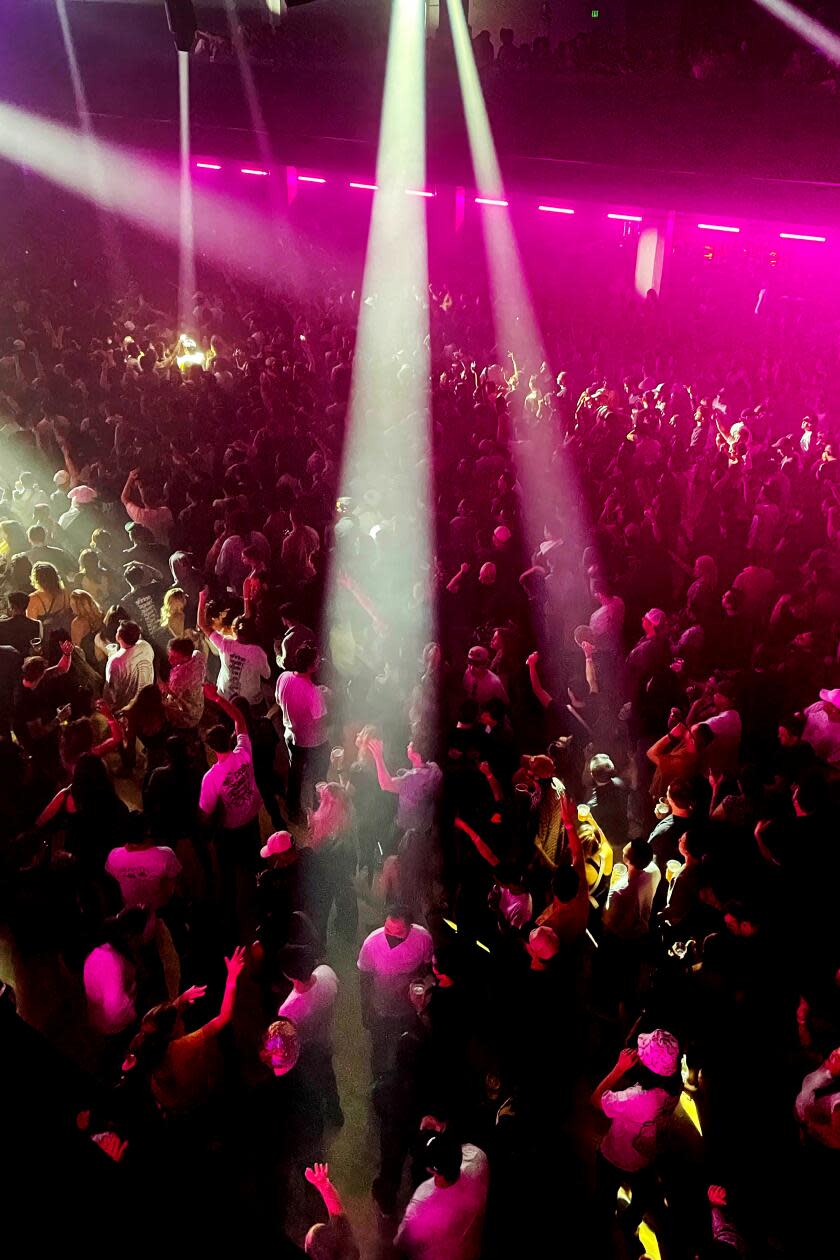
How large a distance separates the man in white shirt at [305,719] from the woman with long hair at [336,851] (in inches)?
24.2

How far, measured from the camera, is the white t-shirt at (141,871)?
321 centimetres

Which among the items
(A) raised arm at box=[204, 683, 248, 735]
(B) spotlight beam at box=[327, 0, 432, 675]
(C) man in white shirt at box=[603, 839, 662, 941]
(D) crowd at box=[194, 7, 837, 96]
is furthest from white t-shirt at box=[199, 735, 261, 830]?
(D) crowd at box=[194, 7, 837, 96]

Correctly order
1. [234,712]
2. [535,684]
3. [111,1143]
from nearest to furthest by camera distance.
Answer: [111,1143], [234,712], [535,684]

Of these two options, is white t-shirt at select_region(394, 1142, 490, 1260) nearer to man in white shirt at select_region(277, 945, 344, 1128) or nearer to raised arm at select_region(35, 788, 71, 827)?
man in white shirt at select_region(277, 945, 344, 1128)

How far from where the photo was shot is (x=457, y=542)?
6.29 metres

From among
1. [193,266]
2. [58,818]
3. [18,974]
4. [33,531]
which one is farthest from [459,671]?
[193,266]

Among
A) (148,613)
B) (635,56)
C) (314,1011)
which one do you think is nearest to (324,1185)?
(314,1011)

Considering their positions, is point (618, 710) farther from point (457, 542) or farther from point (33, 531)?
point (33, 531)

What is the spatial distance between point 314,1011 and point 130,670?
2495 mm

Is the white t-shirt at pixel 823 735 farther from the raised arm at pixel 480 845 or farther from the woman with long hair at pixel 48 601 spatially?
the woman with long hair at pixel 48 601

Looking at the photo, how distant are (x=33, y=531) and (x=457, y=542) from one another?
3217mm

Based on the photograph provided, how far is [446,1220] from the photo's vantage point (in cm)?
225

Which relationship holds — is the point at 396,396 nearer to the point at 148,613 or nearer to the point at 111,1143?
the point at 148,613

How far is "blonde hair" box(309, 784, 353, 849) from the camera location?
11.7 feet
